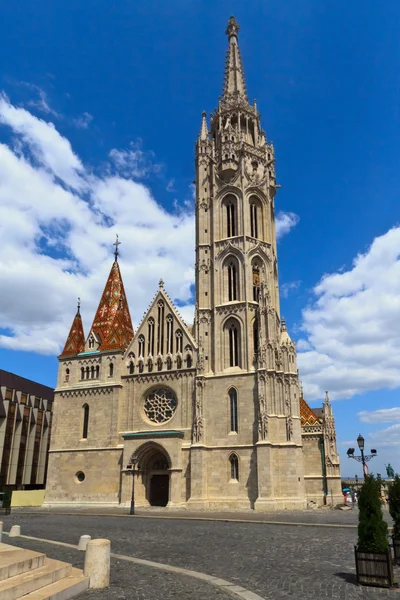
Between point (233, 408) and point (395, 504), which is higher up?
point (233, 408)

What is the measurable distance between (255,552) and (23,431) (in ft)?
142

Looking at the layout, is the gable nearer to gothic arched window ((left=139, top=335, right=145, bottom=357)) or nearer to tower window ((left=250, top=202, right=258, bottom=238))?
gothic arched window ((left=139, top=335, right=145, bottom=357))

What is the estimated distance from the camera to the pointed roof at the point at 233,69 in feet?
165

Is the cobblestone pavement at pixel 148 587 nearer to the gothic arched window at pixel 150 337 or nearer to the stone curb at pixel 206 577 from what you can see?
the stone curb at pixel 206 577

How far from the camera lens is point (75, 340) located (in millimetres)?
43688

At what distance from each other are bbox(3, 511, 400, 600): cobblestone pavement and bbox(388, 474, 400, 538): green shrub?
1324 mm

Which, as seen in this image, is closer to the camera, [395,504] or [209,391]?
[395,504]

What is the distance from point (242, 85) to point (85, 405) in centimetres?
3611

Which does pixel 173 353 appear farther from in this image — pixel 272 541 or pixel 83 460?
pixel 272 541

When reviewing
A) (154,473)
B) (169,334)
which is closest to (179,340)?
(169,334)

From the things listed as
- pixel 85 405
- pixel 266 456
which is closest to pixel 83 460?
pixel 85 405

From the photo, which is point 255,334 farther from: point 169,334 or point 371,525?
point 371,525

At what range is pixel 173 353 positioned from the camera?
1523 inches

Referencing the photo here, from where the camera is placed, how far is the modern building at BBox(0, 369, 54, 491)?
47.7 meters
